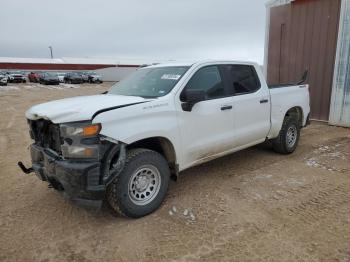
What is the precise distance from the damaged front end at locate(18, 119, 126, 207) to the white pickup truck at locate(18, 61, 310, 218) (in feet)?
0.03

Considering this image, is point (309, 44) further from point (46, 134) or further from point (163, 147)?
point (46, 134)

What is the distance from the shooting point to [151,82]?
4.39 m

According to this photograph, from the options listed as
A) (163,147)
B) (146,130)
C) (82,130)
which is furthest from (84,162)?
(163,147)

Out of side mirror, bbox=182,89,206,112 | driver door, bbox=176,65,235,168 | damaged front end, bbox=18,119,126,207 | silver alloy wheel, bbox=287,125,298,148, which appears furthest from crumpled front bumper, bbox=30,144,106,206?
silver alloy wheel, bbox=287,125,298,148

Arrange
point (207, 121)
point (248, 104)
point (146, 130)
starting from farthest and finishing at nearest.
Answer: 1. point (248, 104)
2. point (207, 121)
3. point (146, 130)

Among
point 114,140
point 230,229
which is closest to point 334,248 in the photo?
point 230,229

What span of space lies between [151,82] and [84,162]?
1.71 metres

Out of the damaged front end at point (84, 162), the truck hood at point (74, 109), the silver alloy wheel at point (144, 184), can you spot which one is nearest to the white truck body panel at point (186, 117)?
the truck hood at point (74, 109)

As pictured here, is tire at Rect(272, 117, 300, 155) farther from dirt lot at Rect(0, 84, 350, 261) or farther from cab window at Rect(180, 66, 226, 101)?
cab window at Rect(180, 66, 226, 101)

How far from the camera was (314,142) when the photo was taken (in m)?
7.02

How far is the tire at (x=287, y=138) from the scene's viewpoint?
580 cm

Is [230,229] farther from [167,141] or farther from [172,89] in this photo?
[172,89]

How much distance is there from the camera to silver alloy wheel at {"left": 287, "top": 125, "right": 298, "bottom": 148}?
19.6ft

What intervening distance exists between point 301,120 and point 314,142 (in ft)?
3.49
